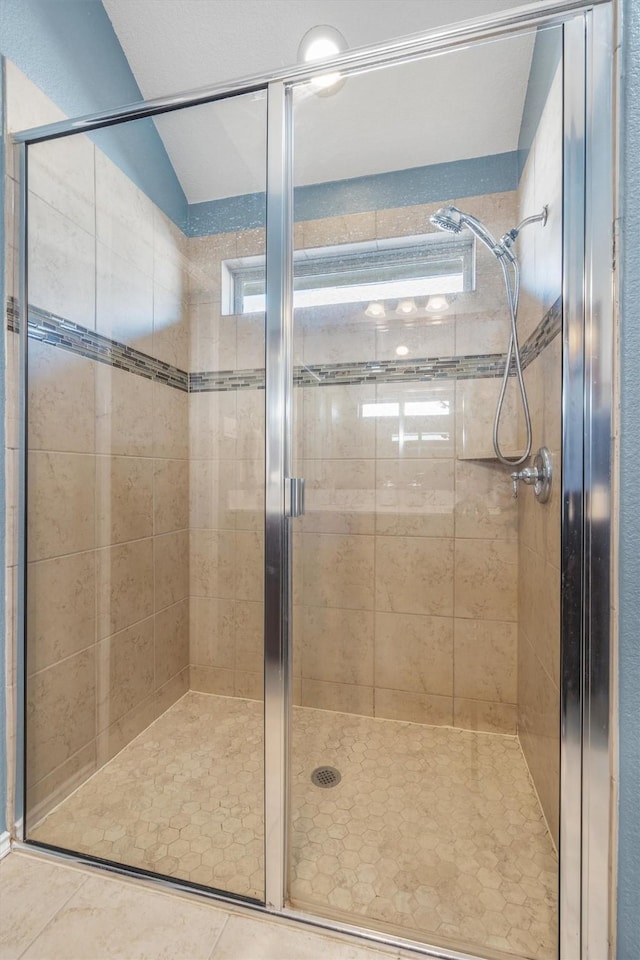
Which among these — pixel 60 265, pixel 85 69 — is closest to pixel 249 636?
pixel 60 265

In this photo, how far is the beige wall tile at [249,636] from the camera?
109 cm

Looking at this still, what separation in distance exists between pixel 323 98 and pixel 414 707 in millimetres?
1901

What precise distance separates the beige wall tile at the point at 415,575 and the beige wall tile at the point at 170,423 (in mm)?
753

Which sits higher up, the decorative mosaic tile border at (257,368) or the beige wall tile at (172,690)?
the decorative mosaic tile border at (257,368)

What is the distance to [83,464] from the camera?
1.30 m

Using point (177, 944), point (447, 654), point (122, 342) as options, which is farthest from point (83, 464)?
point (447, 654)

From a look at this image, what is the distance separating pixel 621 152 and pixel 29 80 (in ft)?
4.95

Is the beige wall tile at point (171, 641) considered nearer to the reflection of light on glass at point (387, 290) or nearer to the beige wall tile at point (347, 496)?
the beige wall tile at point (347, 496)

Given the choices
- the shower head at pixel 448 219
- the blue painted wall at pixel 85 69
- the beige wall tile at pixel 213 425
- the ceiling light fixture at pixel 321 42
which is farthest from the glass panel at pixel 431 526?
the blue painted wall at pixel 85 69

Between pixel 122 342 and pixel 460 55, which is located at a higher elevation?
pixel 460 55

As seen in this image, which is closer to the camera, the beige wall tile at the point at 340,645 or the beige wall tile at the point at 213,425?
the beige wall tile at the point at 213,425

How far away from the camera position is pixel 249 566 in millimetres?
1158

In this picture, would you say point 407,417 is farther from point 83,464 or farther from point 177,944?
point 177,944

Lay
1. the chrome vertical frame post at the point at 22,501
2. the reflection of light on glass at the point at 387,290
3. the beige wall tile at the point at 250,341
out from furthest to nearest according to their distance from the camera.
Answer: the reflection of light on glass at the point at 387,290, the chrome vertical frame post at the point at 22,501, the beige wall tile at the point at 250,341
